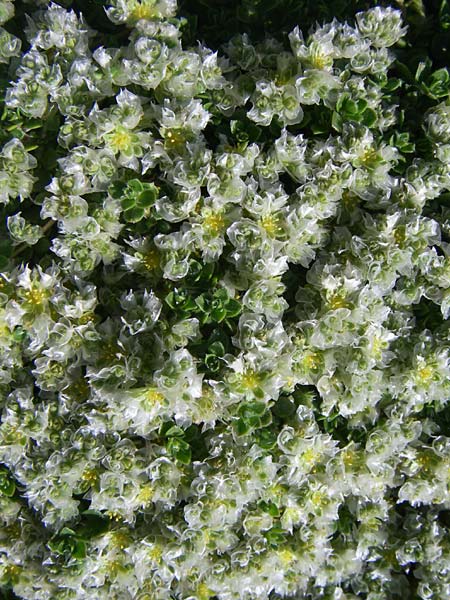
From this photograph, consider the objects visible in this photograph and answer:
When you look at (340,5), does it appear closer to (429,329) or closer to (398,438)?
(429,329)

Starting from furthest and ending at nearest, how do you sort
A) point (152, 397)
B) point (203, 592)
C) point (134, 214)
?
1. point (203, 592)
2. point (134, 214)
3. point (152, 397)

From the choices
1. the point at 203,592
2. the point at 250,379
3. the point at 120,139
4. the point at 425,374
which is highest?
the point at 120,139

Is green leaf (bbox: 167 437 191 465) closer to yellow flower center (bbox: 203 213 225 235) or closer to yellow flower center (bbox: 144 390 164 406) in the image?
yellow flower center (bbox: 144 390 164 406)

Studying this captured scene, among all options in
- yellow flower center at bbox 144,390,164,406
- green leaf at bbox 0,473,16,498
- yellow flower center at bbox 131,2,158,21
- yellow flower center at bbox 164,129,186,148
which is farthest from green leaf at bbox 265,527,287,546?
yellow flower center at bbox 131,2,158,21

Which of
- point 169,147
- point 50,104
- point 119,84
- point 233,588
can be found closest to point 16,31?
point 50,104

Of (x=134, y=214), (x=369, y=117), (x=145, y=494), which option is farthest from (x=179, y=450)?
(x=369, y=117)

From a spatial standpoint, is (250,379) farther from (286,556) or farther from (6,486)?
(6,486)

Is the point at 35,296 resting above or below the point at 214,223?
below

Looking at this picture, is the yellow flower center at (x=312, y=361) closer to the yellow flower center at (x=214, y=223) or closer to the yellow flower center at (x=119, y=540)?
the yellow flower center at (x=214, y=223)
